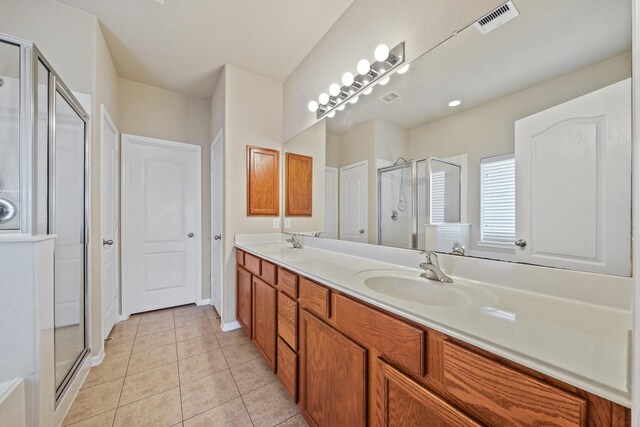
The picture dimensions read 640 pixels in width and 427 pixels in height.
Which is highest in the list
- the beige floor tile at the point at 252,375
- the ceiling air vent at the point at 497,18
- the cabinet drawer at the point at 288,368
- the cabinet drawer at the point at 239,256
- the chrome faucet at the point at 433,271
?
the ceiling air vent at the point at 497,18

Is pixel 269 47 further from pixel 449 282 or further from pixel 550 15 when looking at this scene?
pixel 449 282

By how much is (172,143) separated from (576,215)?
3.52m

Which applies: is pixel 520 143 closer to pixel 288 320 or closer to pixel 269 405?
pixel 288 320

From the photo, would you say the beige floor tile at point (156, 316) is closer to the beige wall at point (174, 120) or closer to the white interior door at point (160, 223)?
the white interior door at point (160, 223)

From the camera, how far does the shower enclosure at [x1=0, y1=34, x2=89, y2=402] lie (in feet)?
3.79

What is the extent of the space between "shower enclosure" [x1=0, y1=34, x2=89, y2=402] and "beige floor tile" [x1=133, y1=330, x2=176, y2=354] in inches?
16.2

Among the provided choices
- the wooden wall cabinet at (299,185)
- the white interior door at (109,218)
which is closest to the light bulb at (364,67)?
the wooden wall cabinet at (299,185)

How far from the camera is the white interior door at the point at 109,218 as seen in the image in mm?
2049

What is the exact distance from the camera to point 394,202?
1.46 m

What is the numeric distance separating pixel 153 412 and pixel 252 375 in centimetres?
58

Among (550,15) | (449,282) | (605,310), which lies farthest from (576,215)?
(550,15)

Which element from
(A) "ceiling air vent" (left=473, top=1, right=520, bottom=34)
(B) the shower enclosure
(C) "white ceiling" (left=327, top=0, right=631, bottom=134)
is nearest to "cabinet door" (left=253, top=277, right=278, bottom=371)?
(B) the shower enclosure

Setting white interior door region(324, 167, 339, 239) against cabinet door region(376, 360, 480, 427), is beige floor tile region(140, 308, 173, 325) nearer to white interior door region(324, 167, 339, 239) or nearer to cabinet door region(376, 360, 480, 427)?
white interior door region(324, 167, 339, 239)

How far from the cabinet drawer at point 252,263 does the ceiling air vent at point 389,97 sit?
4.76 ft
